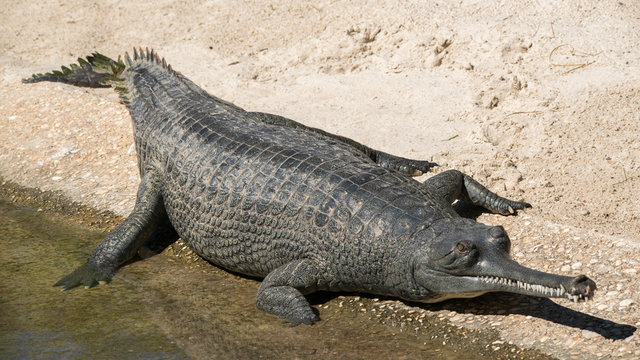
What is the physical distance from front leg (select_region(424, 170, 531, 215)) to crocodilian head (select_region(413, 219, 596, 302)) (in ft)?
2.74

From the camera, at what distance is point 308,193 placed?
479 cm

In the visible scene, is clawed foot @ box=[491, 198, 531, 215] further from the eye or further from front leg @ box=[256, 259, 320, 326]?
front leg @ box=[256, 259, 320, 326]

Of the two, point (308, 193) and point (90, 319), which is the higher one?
point (308, 193)

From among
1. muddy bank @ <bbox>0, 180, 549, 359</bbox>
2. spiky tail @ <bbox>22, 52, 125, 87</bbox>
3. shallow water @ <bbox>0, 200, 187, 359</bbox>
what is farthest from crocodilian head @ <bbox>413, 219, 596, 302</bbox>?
spiky tail @ <bbox>22, 52, 125, 87</bbox>

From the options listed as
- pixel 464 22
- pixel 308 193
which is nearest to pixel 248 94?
pixel 464 22

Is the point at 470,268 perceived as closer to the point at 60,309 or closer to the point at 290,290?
the point at 290,290

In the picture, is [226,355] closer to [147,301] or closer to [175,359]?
[175,359]

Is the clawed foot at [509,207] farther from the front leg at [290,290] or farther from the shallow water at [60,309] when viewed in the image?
the shallow water at [60,309]

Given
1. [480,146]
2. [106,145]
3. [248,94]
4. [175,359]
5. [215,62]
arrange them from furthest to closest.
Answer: [215,62], [248,94], [106,145], [480,146], [175,359]

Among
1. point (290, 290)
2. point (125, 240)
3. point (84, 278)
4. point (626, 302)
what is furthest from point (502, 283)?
point (84, 278)

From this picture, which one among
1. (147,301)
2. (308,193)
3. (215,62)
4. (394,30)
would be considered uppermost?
(394,30)

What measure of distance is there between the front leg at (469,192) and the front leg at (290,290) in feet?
4.00

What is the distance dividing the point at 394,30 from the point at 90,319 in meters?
5.05

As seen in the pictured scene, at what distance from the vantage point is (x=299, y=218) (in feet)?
15.6
